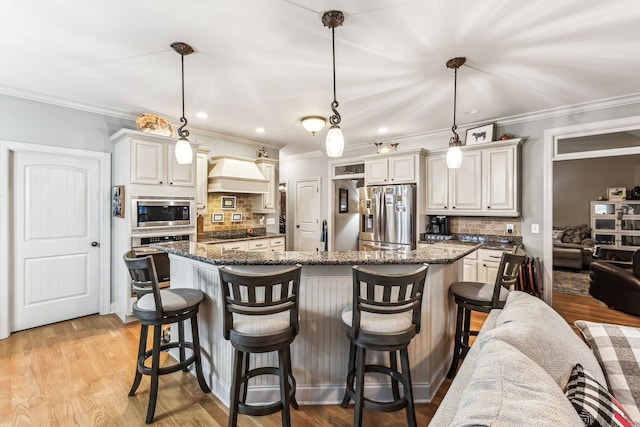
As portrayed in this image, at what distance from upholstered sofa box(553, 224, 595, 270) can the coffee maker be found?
341 centimetres

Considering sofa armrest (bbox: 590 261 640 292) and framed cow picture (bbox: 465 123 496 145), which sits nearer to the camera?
sofa armrest (bbox: 590 261 640 292)

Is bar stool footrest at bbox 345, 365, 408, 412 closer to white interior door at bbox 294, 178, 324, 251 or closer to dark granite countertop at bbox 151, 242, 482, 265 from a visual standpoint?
dark granite countertop at bbox 151, 242, 482, 265

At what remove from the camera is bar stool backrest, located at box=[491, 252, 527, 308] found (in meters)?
2.22

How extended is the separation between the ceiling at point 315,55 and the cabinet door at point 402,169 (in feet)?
2.98

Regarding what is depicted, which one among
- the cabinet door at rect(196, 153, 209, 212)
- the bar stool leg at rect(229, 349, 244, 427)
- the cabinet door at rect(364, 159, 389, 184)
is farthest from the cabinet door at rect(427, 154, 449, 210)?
the bar stool leg at rect(229, 349, 244, 427)

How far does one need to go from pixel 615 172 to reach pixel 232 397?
8.85 meters

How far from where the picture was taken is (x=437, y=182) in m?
4.67

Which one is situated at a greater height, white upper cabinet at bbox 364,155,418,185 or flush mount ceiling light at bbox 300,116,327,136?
flush mount ceiling light at bbox 300,116,327,136

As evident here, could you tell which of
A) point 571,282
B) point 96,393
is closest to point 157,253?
point 96,393

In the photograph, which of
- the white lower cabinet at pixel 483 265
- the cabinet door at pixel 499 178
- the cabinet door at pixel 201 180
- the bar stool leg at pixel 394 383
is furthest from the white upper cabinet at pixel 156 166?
the cabinet door at pixel 499 178

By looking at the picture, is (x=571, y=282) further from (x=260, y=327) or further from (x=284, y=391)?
(x=260, y=327)

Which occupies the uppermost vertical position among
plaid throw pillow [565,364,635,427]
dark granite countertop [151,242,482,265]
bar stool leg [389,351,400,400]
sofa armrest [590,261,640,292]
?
dark granite countertop [151,242,482,265]

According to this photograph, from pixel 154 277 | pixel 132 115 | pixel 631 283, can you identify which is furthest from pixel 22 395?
pixel 631 283

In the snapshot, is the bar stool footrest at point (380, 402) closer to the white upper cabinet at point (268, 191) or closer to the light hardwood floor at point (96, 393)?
the light hardwood floor at point (96, 393)
